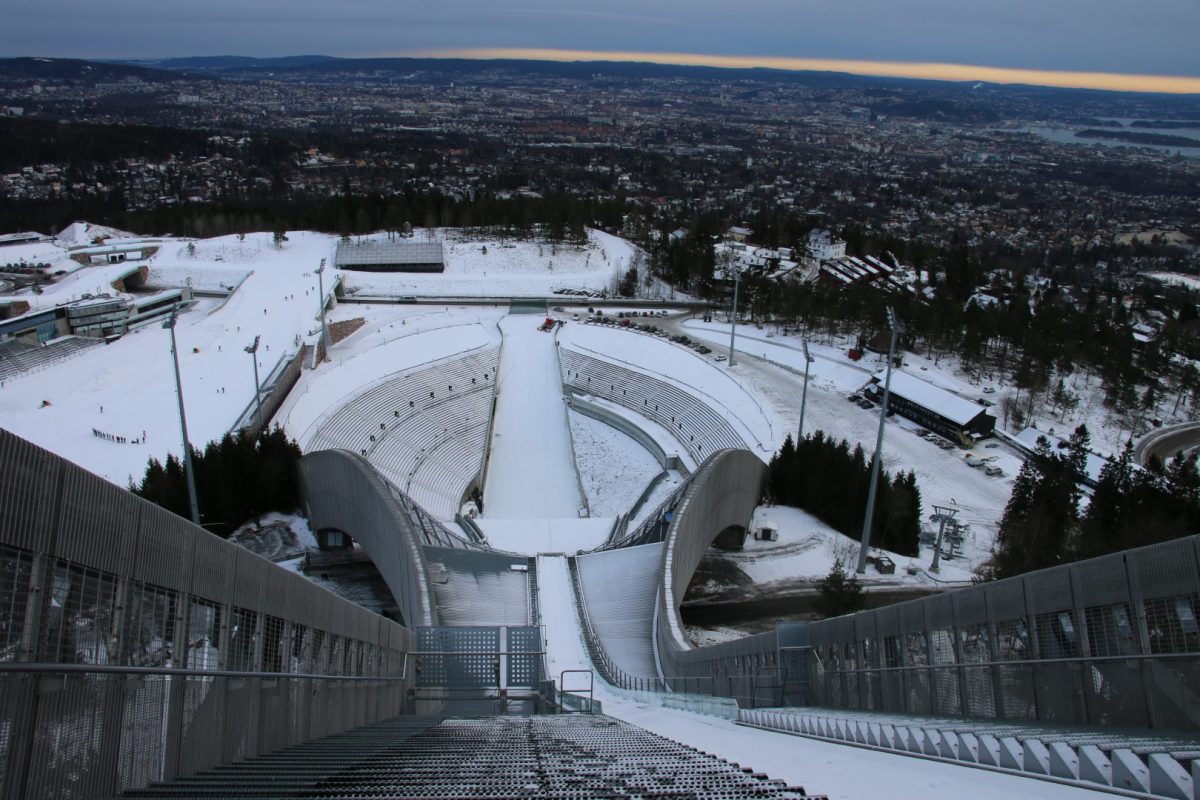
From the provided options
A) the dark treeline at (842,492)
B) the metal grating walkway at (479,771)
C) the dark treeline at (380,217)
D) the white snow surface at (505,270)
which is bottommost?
the metal grating walkway at (479,771)

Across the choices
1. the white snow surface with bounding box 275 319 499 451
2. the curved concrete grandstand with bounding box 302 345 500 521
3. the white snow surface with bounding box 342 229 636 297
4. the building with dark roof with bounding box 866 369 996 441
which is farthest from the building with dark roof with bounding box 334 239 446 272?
the building with dark roof with bounding box 866 369 996 441

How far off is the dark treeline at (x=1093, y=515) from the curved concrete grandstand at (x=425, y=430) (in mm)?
16292

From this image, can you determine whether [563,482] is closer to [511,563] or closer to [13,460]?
[511,563]

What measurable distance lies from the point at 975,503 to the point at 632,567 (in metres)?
14.2

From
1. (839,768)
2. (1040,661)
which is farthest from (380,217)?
(839,768)

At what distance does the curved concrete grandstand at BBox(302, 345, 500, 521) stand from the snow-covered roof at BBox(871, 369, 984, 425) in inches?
694

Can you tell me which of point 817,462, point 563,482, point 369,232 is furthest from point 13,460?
point 369,232

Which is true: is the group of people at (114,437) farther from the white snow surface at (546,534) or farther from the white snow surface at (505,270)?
the white snow surface at (505,270)

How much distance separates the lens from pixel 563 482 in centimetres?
2877

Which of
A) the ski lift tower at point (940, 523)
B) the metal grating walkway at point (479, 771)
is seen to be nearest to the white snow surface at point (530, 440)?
the ski lift tower at point (940, 523)

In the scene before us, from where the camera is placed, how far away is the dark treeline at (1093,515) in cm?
2055

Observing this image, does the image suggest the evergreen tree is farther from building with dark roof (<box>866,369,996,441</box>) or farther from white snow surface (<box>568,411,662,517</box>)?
building with dark roof (<box>866,369,996,441</box>)

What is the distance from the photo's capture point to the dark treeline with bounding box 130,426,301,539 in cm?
2173

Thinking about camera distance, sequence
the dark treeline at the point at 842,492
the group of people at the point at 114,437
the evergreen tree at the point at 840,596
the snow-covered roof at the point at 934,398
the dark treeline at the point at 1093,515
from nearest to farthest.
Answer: the evergreen tree at the point at 840,596 < the dark treeline at the point at 1093,515 < the dark treeline at the point at 842,492 < the group of people at the point at 114,437 < the snow-covered roof at the point at 934,398
